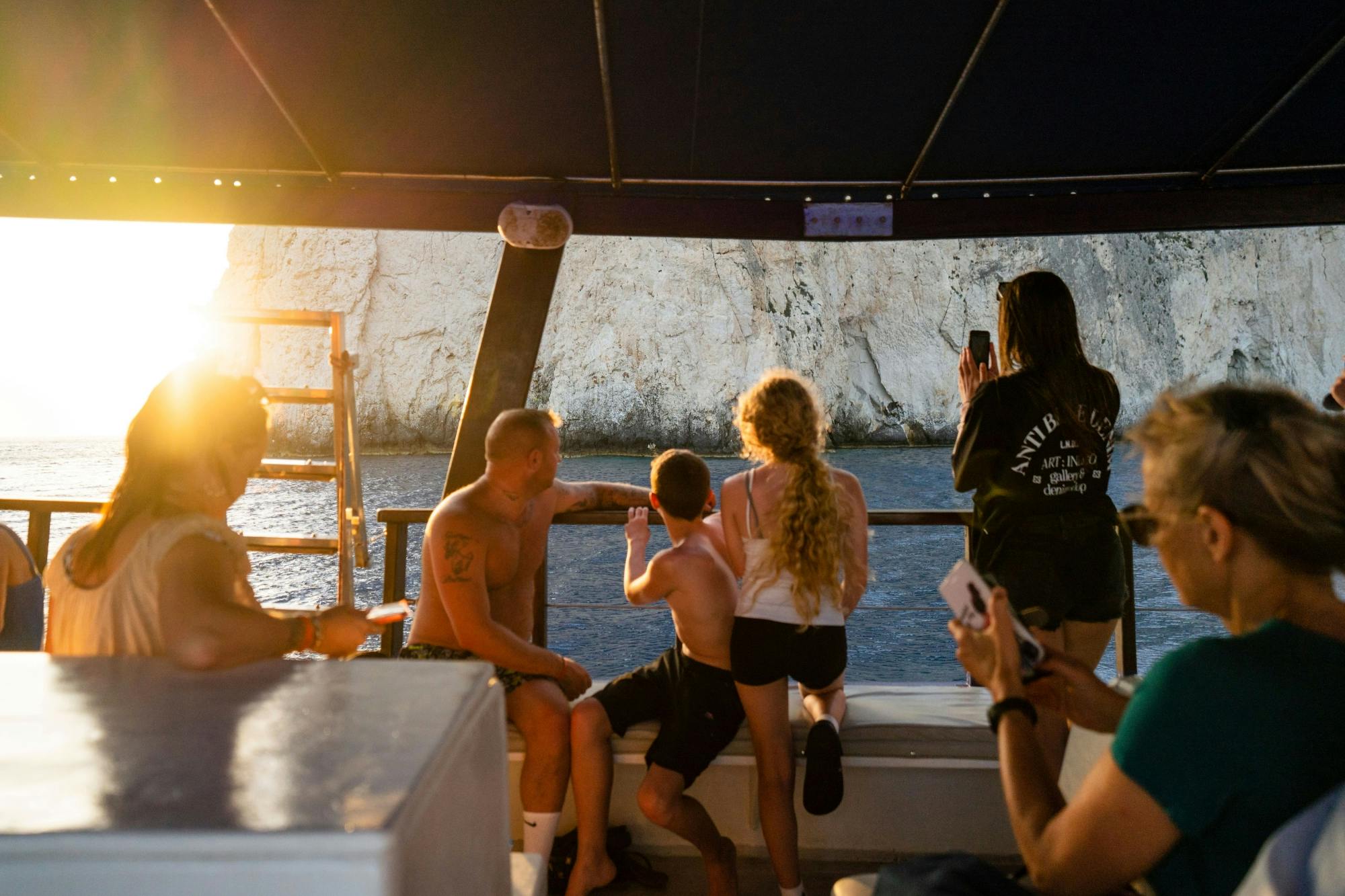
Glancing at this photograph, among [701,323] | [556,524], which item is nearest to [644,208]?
[556,524]

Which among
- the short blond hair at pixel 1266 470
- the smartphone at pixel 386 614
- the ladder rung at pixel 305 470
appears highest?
the short blond hair at pixel 1266 470

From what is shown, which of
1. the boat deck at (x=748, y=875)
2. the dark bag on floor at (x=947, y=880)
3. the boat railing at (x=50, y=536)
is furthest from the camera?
the boat railing at (x=50, y=536)

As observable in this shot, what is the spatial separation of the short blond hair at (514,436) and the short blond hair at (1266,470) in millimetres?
1637

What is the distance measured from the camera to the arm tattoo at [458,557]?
2.30 m

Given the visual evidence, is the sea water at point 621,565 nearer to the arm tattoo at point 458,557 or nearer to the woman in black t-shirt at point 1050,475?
the woman in black t-shirt at point 1050,475

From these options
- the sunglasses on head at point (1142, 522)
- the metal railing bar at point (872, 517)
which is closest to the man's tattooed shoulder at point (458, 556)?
the metal railing bar at point (872, 517)

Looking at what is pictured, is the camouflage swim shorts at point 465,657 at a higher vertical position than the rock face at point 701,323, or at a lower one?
lower

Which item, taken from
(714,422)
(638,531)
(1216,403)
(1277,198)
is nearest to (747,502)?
(638,531)

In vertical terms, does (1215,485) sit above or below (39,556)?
above

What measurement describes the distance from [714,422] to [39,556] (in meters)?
41.4

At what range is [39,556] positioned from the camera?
3.31 m

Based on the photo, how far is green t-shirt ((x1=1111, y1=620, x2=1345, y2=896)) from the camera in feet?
2.93

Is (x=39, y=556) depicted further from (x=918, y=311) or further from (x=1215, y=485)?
(x=918, y=311)

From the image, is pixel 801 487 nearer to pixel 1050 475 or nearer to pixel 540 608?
pixel 1050 475
